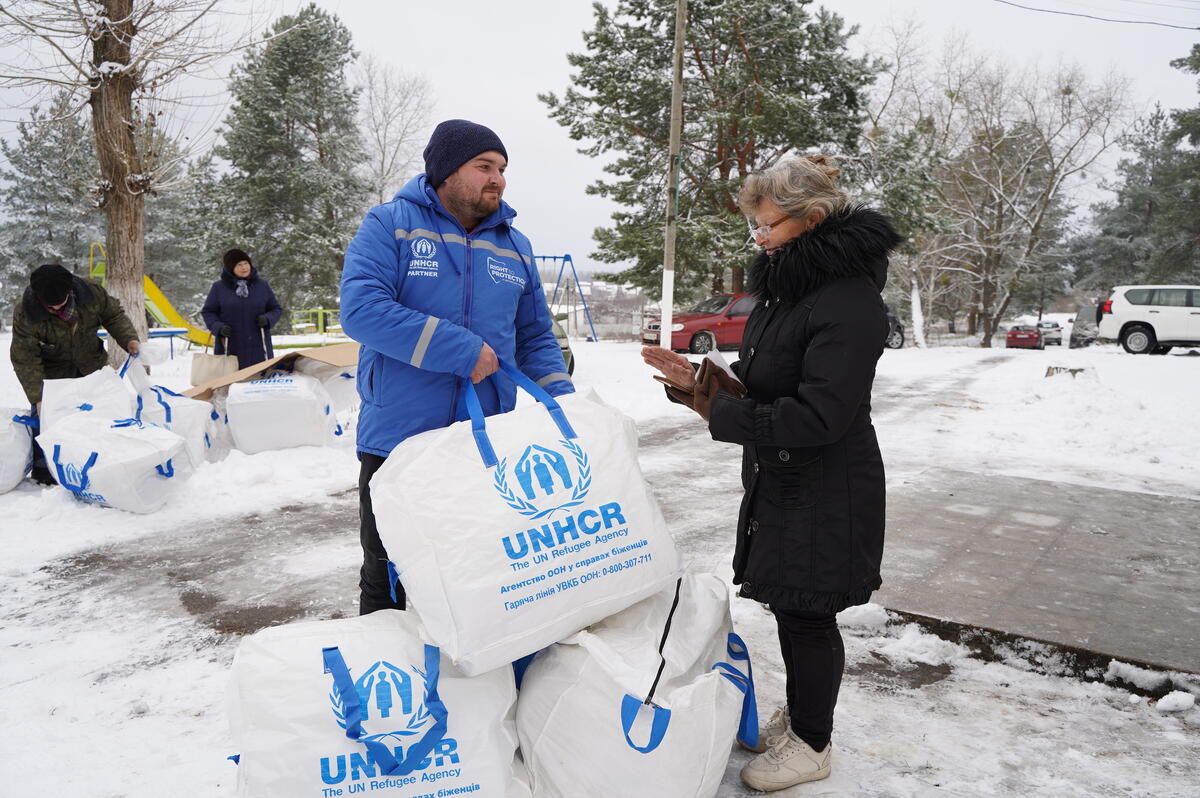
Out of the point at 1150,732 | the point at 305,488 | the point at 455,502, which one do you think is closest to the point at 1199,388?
the point at 1150,732

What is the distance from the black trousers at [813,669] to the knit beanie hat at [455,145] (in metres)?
1.52

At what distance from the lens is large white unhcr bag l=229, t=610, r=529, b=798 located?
170 centimetres

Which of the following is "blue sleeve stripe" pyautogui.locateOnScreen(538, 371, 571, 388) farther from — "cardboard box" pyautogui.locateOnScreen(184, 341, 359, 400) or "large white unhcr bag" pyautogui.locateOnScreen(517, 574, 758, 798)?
"cardboard box" pyautogui.locateOnScreen(184, 341, 359, 400)

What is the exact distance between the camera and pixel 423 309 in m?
2.16

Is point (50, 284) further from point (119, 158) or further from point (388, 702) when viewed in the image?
point (388, 702)

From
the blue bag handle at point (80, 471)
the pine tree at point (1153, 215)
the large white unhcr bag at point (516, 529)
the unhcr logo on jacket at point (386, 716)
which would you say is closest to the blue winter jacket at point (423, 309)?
the large white unhcr bag at point (516, 529)

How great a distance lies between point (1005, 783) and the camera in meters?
2.11

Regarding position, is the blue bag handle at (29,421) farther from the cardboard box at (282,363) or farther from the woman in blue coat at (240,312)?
the woman in blue coat at (240,312)

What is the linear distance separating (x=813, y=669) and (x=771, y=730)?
0.36m

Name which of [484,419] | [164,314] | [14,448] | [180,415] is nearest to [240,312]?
[180,415]

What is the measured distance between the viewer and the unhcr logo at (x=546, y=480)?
181 centimetres

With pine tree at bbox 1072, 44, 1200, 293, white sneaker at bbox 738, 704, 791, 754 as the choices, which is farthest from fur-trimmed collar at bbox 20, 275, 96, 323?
pine tree at bbox 1072, 44, 1200, 293

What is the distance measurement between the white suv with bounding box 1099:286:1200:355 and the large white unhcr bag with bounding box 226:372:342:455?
18.5 meters

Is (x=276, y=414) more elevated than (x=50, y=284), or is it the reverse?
(x=50, y=284)
